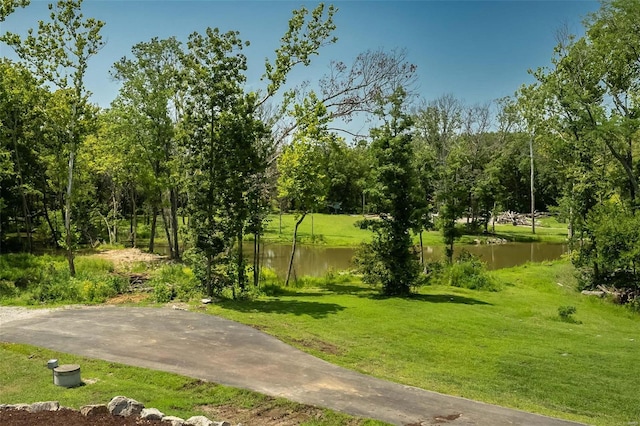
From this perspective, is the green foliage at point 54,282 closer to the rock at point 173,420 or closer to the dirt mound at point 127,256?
the dirt mound at point 127,256

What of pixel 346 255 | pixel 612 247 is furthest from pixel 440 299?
pixel 346 255

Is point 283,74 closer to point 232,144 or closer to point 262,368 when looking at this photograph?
point 232,144

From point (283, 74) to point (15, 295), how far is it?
14.9 metres

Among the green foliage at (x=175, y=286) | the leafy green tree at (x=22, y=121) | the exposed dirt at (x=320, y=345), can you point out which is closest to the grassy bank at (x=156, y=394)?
the exposed dirt at (x=320, y=345)

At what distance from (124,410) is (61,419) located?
0.91 metres

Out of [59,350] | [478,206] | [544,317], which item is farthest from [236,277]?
[478,206]

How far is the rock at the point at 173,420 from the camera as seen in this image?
7.94m

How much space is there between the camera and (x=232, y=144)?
2066cm

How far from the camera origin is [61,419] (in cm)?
772

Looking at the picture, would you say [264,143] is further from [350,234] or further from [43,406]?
[350,234]

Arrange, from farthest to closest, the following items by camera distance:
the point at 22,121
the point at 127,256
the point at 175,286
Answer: the point at 127,256 → the point at 22,121 → the point at 175,286

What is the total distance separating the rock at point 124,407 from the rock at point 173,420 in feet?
1.64

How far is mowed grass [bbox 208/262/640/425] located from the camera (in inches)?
445

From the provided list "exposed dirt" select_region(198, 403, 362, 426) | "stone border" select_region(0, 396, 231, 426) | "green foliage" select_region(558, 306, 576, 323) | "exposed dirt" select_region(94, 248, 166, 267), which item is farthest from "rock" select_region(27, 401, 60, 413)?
"exposed dirt" select_region(94, 248, 166, 267)
